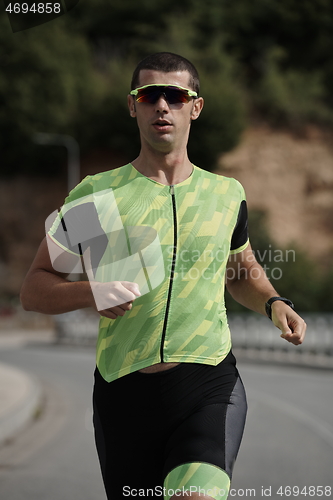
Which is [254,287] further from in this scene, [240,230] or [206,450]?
[206,450]

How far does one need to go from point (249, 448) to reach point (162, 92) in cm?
582

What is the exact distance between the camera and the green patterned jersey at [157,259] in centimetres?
268

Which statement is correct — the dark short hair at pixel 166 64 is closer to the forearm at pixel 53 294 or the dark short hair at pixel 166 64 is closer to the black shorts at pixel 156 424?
the forearm at pixel 53 294

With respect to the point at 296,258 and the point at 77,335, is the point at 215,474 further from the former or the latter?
the point at 296,258

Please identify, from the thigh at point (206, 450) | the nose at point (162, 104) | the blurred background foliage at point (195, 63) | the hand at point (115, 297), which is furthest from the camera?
the blurred background foliage at point (195, 63)

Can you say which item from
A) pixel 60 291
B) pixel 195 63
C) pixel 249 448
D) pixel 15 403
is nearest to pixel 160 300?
pixel 60 291

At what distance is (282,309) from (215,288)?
254mm

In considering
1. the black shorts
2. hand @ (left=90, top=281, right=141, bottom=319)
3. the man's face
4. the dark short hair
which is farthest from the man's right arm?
the dark short hair

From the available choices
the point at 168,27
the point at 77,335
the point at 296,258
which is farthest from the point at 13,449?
the point at 168,27

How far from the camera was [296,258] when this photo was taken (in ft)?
110

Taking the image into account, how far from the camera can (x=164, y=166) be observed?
2.87 metres

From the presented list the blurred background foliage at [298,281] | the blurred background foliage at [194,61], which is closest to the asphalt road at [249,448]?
the blurred background foliage at [298,281]

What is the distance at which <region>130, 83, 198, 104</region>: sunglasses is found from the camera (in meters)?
2.80

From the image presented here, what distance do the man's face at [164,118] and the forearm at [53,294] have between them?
601mm
